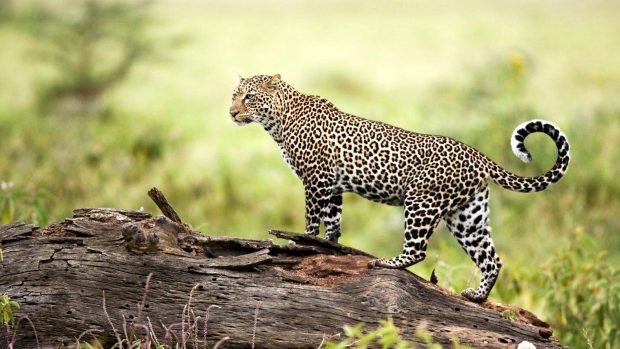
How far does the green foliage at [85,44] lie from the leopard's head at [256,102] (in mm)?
24144

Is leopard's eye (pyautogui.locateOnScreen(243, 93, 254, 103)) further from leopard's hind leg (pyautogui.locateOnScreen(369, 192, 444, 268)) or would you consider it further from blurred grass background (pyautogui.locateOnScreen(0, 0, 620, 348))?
blurred grass background (pyautogui.locateOnScreen(0, 0, 620, 348))

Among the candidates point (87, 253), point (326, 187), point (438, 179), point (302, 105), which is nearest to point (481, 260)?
point (438, 179)

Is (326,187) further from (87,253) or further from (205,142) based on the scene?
(205,142)

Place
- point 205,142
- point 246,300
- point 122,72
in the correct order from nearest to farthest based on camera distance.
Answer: point 246,300, point 205,142, point 122,72

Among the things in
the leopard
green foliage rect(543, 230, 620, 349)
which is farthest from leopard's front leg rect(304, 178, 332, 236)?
green foliage rect(543, 230, 620, 349)

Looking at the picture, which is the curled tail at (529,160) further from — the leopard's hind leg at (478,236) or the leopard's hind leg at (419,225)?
the leopard's hind leg at (419,225)

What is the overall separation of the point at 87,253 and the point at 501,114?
15350 mm

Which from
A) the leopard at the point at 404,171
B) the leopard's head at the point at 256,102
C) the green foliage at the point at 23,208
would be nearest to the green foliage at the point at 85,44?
the green foliage at the point at 23,208

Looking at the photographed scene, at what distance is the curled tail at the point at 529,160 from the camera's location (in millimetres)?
10195

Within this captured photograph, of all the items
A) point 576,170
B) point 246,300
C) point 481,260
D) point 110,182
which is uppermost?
point 576,170

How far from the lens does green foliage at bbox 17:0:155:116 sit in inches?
1378

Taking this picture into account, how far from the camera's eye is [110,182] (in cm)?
2262

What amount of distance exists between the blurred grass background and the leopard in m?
1.11

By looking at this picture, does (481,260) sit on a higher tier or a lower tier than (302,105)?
lower
